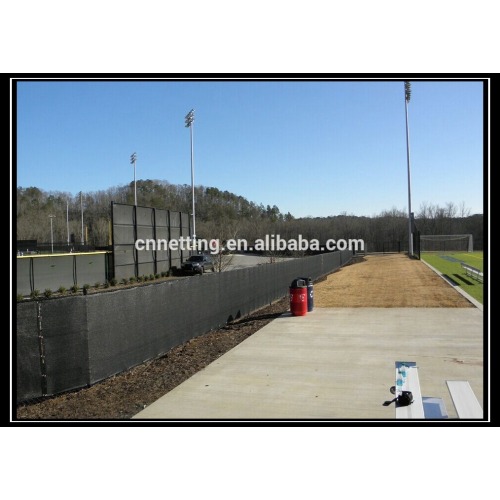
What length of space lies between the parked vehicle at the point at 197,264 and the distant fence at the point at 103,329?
1855 centimetres

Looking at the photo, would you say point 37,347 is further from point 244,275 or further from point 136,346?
point 244,275

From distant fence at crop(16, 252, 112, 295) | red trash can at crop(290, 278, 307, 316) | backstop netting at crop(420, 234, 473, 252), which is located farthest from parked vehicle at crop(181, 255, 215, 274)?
backstop netting at crop(420, 234, 473, 252)

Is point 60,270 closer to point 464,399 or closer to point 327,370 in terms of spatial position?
point 327,370

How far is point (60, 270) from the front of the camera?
23.5m

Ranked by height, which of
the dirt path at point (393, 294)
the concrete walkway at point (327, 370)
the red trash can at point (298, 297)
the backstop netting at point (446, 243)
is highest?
the backstop netting at point (446, 243)

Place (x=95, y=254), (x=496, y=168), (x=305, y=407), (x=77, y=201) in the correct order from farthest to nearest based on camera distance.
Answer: (x=77, y=201) < (x=95, y=254) < (x=305, y=407) < (x=496, y=168)

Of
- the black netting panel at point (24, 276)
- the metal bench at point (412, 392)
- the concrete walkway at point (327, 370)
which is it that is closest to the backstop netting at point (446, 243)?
the black netting panel at point (24, 276)

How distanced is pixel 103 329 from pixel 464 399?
5015 mm

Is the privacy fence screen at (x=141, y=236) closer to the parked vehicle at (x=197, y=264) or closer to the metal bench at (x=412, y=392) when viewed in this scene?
the parked vehicle at (x=197, y=264)

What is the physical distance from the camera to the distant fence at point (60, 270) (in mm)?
21547

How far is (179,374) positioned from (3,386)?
299cm

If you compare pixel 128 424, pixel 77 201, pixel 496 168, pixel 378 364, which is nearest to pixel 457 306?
pixel 378 364

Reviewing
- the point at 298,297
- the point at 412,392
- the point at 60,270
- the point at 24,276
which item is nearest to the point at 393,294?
the point at 298,297

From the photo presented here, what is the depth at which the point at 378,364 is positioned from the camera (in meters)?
8.00
